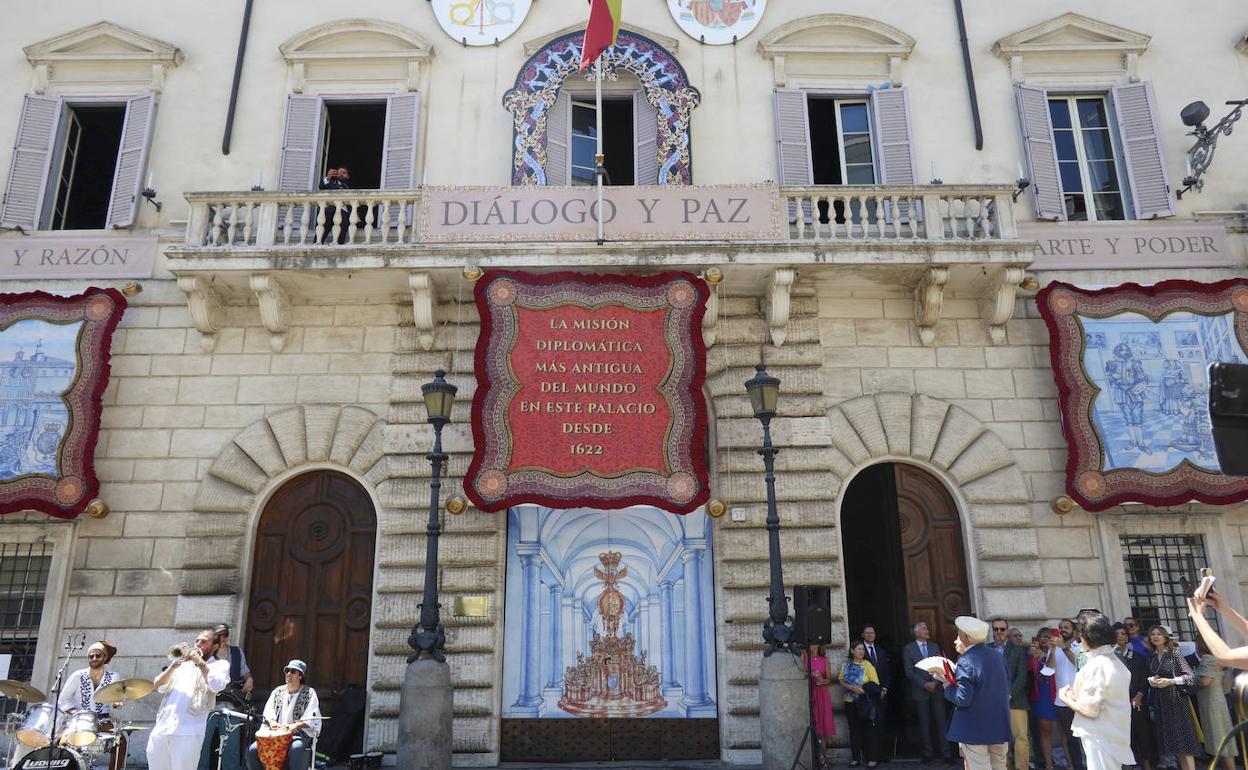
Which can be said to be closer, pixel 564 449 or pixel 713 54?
pixel 564 449

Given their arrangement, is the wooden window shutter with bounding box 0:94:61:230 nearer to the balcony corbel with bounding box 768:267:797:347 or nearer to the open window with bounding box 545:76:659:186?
the open window with bounding box 545:76:659:186

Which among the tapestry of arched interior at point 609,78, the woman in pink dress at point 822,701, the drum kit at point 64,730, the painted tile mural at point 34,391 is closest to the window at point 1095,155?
the tapestry of arched interior at point 609,78

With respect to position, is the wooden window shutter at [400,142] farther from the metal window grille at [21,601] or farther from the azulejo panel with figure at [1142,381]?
the azulejo panel with figure at [1142,381]

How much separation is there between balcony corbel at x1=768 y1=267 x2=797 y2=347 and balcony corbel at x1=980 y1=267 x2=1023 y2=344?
2.80 m

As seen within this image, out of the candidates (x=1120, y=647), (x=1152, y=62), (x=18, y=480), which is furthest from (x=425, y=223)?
(x=1152, y=62)

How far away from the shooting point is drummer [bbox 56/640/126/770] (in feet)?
28.2

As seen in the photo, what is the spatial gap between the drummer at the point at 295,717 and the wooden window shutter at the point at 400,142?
7.37 meters

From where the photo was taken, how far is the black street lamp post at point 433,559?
378 inches

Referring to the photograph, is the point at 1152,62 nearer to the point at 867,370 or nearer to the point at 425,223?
the point at 867,370

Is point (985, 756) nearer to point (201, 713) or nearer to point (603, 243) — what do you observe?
point (201, 713)

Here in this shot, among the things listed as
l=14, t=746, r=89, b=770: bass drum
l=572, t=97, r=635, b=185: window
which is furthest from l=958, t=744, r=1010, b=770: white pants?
l=572, t=97, r=635, b=185: window

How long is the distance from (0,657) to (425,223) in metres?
7.54

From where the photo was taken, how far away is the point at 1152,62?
45.2ft

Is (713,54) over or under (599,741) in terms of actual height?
over
